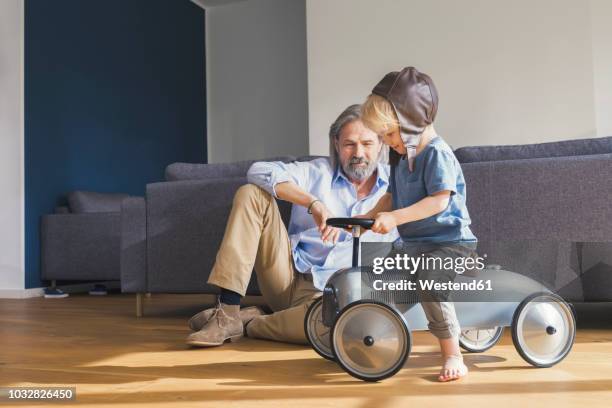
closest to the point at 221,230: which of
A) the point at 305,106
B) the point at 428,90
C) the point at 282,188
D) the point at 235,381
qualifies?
the point at 282,188

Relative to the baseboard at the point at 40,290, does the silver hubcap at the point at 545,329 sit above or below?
above

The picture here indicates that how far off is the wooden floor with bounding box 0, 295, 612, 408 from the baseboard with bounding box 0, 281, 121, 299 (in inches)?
81.6

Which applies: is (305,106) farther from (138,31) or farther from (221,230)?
(221,230)

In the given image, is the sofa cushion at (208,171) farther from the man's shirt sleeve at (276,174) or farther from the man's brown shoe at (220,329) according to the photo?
the man's brown shoe at (220,329)

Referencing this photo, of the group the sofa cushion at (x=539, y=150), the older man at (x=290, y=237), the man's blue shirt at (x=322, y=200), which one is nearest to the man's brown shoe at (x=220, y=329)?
the older man at (x=290, y=237)

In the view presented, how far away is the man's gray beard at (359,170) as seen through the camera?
196cm

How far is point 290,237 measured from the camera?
210 cm

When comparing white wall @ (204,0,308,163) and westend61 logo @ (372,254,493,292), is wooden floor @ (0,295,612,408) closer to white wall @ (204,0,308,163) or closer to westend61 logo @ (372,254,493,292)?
westend61 logo @ (372,254,493,292)

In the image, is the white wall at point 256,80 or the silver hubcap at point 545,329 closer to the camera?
the silver hubcap at point 545,329

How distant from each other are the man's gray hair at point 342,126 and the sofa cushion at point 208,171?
59 centimetres

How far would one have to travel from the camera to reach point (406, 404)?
1.17 m

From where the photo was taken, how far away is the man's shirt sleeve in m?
1.96

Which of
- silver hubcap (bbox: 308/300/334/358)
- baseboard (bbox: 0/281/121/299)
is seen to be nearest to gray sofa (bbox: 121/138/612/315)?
silver hubcap (bbox: 308/300/334/358)

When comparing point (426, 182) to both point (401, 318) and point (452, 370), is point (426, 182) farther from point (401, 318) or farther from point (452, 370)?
point (452, 370)
